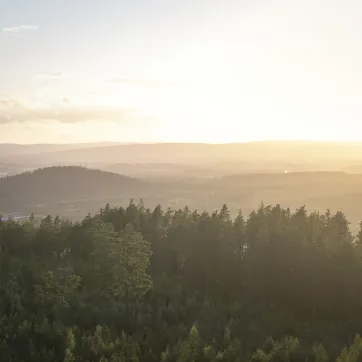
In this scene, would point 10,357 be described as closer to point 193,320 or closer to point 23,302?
point 23,302

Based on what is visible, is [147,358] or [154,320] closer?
[147,358]

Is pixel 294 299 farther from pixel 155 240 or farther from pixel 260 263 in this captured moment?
pixel 155 240

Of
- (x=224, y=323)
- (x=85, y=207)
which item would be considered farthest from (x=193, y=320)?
(x=85, y=207)

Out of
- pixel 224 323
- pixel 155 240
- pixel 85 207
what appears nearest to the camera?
pixel 224 323

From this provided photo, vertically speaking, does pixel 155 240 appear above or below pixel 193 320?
above

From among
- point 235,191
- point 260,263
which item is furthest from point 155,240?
point 235,191

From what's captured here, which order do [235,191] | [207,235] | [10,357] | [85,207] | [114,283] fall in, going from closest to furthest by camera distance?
[10,357], [114,283], [207,235], [85,207], [235,191]
